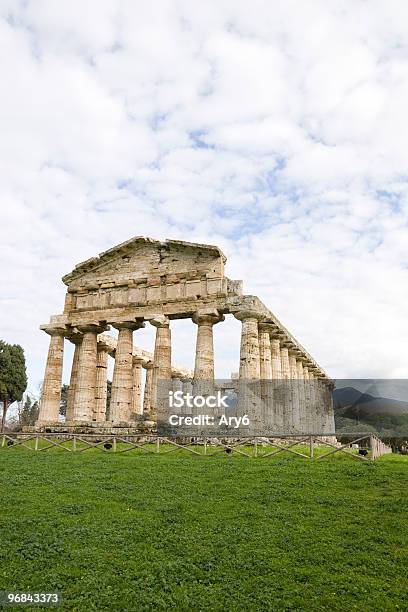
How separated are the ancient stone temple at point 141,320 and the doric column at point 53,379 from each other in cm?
7

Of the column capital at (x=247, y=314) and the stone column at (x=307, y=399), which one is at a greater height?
the column capital at (x=247, y=314)

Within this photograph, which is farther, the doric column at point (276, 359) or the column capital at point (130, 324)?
the doric column at point (276, 359)

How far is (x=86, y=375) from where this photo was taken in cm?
3238

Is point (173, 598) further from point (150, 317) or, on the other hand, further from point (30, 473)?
point (150, 317)

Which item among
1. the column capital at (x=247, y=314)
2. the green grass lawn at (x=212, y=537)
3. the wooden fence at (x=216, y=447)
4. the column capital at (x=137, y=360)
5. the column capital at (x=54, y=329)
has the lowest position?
the green grass lawn at (x=212, y=537)

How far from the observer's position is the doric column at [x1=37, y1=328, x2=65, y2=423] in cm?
3228

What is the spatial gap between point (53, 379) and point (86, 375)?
2437 mm

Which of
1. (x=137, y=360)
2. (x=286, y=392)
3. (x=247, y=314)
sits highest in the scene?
(x=247, y=314)

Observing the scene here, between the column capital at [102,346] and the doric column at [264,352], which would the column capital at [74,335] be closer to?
the column capital at [102,346]

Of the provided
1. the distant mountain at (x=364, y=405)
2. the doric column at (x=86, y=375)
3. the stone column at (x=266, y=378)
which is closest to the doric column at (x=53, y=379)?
the doric column at (x=86, y=375)

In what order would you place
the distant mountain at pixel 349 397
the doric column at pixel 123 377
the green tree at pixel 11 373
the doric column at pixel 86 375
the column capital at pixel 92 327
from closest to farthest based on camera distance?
the doric column at pixel 123 377
the doric column at pixel 86 375
the column capital at pixel 92 327
the green tree at pixel 11 373
the distant mountain at pixel 349 397

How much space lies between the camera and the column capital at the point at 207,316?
95.3 feet
